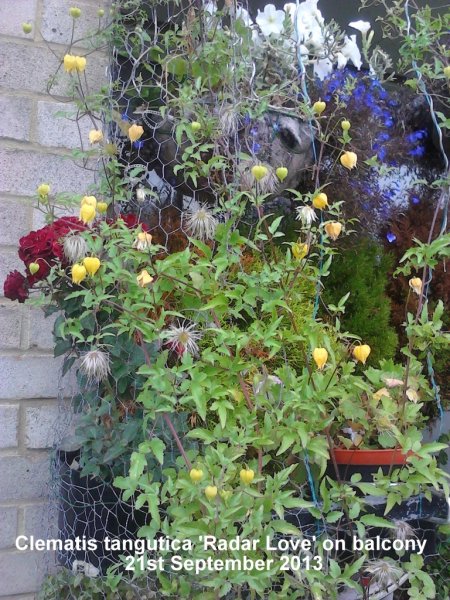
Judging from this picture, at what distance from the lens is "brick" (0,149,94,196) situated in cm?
189

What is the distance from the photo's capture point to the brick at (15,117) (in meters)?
1.89

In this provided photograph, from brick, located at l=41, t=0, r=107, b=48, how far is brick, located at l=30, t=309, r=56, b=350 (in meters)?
0.83

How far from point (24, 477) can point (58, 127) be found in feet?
3.48

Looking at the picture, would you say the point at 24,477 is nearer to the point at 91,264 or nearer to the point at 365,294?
the point at 91,264

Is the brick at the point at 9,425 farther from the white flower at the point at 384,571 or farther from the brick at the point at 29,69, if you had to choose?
the white flower at the point at 384,571

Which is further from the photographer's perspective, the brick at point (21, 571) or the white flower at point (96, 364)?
the brick at point (21, 571)

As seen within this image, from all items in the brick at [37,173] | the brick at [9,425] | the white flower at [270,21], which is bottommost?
the brick at [9,425]

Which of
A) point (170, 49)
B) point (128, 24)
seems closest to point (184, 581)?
point (170, 49)

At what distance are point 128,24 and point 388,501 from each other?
165 cm

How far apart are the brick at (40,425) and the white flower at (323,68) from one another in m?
1.40

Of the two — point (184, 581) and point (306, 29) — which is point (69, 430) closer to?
point (184, 581)

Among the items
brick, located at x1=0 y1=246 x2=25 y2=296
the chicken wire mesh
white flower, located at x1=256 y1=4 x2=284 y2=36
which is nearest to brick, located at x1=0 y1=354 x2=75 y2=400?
the chicken wire mesh

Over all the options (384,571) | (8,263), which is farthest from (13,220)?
(384,571)

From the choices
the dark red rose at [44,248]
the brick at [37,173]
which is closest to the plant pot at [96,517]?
the dark red rose at [44,248]
